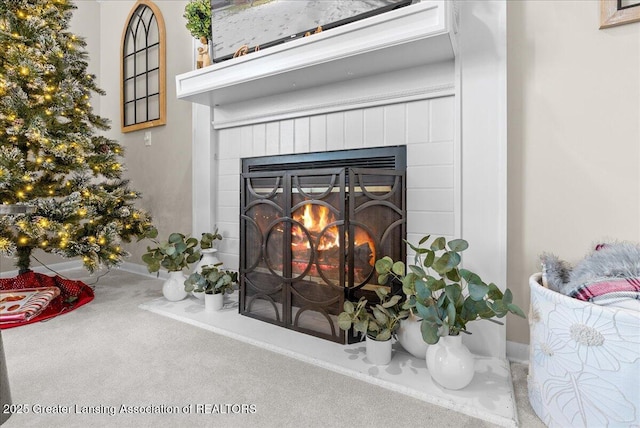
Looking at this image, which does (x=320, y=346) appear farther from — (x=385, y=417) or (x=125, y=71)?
(x=125, y=71)

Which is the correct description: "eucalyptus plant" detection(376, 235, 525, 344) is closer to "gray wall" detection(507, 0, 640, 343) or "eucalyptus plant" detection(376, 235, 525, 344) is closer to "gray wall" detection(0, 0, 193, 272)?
"gray wall" detection(507, 0, 640, 343)

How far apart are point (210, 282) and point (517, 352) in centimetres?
155

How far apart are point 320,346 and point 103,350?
37.1 inches

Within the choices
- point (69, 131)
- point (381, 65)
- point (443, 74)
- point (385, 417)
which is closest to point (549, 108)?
point (443, 74)

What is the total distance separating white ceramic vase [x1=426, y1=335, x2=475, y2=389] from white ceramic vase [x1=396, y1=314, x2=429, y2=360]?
0.47 ft

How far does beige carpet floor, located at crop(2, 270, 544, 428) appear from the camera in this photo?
987 mm

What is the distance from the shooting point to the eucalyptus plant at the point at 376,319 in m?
1.28

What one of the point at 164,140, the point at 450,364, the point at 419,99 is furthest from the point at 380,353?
the point at 164,140

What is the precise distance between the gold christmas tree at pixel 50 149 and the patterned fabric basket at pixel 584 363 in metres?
2.35

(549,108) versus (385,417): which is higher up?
(549,108)

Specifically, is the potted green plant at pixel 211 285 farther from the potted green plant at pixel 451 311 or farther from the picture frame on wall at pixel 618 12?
the picture frame on wall at pixel 618 12

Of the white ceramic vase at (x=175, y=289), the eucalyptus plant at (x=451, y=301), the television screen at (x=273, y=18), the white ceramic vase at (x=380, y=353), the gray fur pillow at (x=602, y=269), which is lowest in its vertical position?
the white ceramic vase at (x=380, y=353)

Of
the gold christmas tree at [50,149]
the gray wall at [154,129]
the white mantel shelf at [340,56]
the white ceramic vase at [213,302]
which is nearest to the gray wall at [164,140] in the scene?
the gray wall at [154,129]

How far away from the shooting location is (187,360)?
133cm
